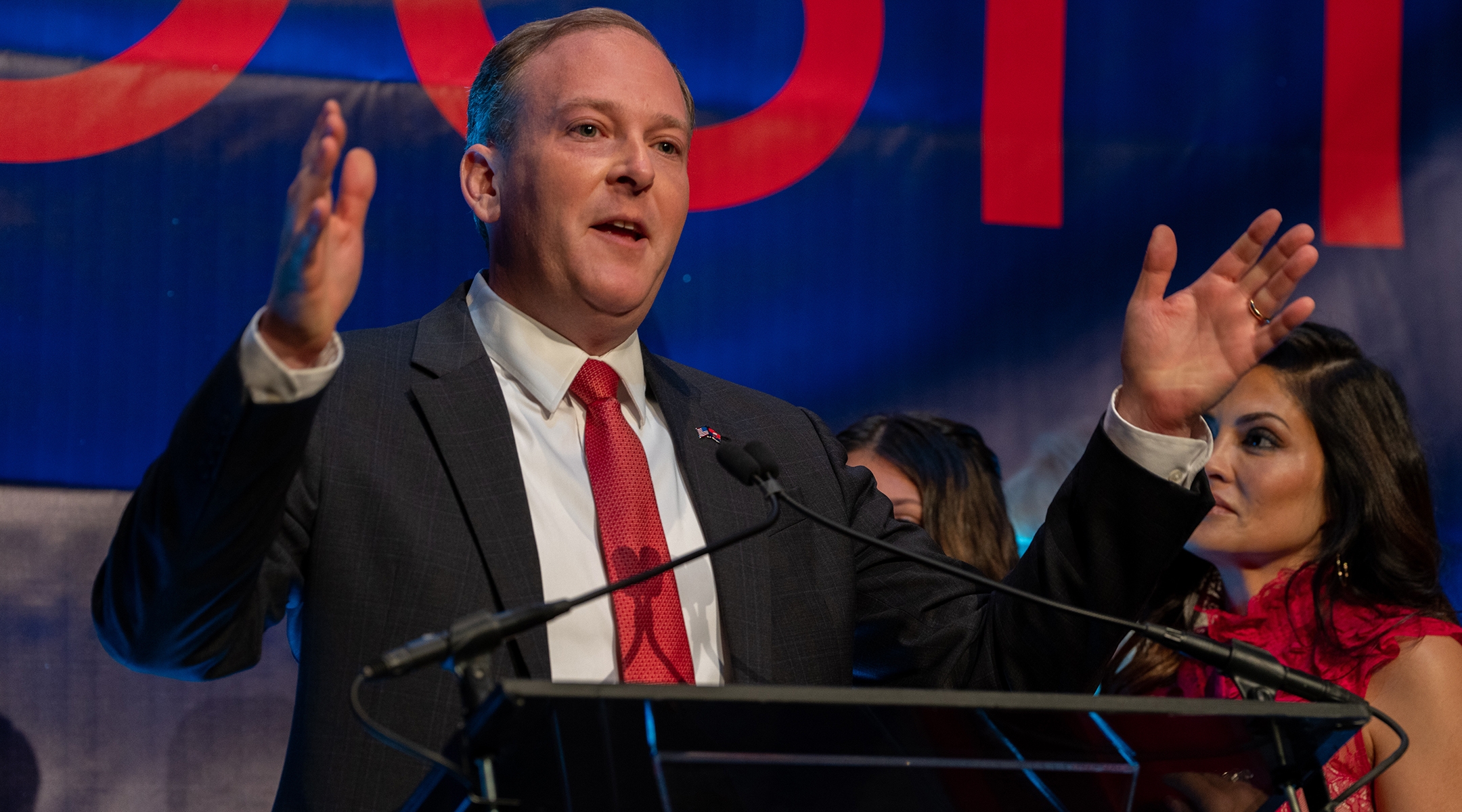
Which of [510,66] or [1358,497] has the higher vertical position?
[510,66]

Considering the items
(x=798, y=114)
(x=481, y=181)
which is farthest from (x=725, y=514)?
(x=798, y=114)

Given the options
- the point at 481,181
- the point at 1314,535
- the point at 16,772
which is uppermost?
the point at 481,181

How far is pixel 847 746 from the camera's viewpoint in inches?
40.8

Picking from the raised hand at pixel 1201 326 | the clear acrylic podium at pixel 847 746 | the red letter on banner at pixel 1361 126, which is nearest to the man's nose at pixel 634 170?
the raised hand at pixel 1201 326

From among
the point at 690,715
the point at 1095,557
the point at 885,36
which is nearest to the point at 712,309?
the point at 885,36

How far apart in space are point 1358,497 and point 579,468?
187 cm

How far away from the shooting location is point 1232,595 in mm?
2898

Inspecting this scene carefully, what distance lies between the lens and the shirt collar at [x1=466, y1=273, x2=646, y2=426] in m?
1.83

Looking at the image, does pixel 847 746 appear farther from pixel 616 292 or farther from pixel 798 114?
pixel 798 114

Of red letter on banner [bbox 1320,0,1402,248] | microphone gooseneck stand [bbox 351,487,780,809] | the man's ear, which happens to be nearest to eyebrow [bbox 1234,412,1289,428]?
red letter on banner [bbox 1320,0,1402,248]

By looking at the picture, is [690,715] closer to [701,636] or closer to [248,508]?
[248,508]

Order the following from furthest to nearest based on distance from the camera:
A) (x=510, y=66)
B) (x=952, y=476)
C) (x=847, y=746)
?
(x=952, y=476)
(x=510, y=66)
(x=847, y=746)

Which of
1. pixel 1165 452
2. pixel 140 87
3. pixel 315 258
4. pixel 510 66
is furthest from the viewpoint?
pixel 140 87

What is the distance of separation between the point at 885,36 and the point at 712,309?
2.51 ft
